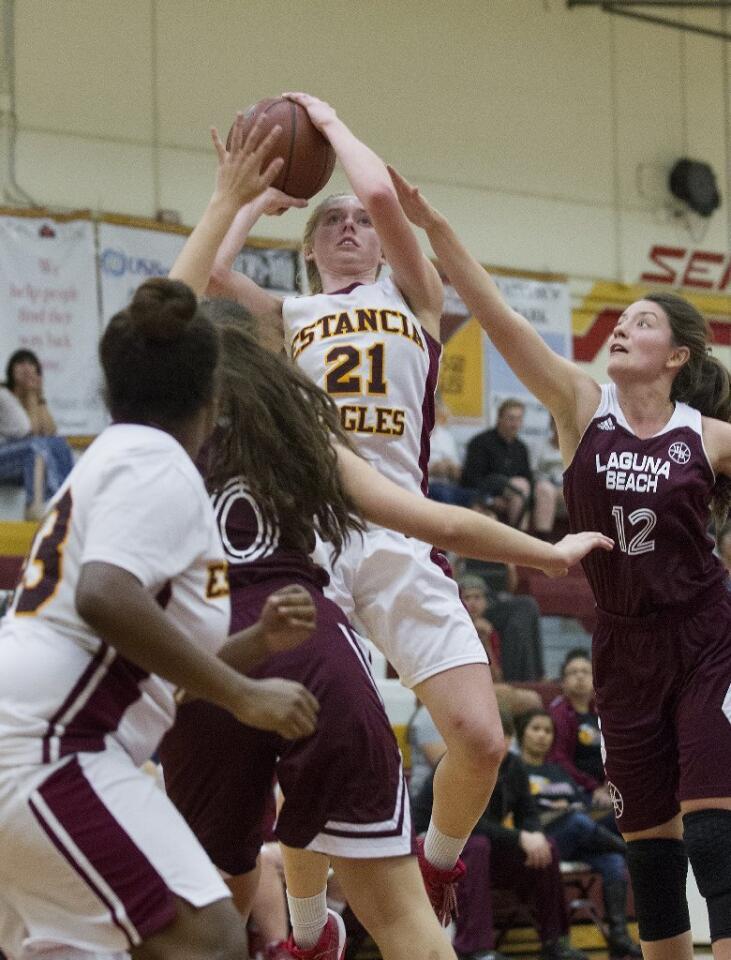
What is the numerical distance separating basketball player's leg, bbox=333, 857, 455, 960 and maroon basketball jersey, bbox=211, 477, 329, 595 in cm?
68

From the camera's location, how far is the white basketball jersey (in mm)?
4801

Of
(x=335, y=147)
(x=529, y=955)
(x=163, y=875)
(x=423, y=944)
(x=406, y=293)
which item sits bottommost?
(x=529, y=955)

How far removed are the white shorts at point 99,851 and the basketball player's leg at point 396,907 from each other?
2.62 feet

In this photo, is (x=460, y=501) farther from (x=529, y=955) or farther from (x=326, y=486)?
(x=326, y=486)

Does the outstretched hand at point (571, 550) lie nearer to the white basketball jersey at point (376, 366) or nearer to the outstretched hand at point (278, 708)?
the outstretched hand at point (278, 708)

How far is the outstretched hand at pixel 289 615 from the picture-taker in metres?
3.08

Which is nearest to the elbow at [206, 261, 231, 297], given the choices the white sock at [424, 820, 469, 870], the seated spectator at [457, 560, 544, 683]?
the white sock at [424, 820, 469, 870]

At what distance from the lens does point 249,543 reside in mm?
3713

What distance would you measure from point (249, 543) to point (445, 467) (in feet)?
33.2

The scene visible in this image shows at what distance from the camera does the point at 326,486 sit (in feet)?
11.7

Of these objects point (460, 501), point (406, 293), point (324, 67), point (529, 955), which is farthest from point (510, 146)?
point (406, 293)

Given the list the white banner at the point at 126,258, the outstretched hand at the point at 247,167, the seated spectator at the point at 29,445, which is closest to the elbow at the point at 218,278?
the outstretched hand at the point at 247,167

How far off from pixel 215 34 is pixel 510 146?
337 centimetres

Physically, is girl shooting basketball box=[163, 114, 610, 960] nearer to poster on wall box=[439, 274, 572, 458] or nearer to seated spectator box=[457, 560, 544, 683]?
seated spectator box=[457, 560, 544, 683]
